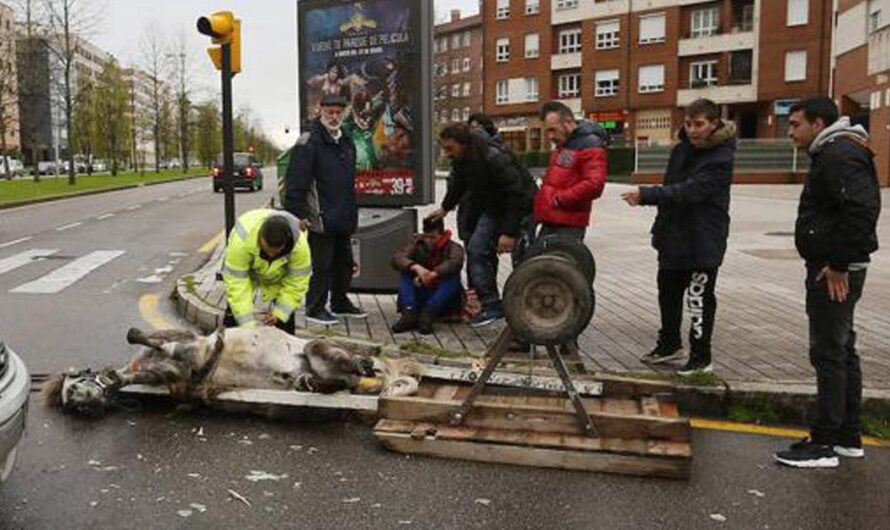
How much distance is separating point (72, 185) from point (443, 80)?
65.9 meters

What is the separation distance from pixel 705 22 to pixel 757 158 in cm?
1996

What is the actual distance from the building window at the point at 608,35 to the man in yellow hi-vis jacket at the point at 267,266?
57484 millimetres

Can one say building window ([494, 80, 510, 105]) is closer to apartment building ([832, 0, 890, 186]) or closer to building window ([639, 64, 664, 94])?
building window ([639, 64, 664, 94])

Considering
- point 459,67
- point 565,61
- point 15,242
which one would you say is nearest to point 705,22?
point 565,61

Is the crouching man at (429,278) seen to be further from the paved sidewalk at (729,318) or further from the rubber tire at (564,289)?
the rubber tire at (564,289)

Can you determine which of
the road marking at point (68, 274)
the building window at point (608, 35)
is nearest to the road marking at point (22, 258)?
the road marking at point (68, 274)

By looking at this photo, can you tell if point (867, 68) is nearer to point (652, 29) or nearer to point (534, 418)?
point (652, 29)

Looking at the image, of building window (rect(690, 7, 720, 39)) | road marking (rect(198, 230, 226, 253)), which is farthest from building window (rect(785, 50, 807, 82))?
road marking (rect(198, 230, 226, 253))

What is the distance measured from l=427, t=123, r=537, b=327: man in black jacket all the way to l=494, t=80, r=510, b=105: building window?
200ft

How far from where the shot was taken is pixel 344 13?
343 inches

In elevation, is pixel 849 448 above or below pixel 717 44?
below

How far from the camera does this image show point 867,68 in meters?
32.7

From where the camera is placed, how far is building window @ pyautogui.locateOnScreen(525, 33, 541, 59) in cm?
6431

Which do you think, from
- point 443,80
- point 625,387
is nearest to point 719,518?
point 625,387
